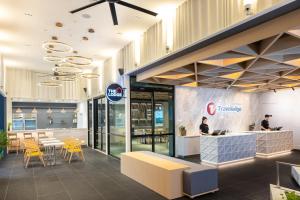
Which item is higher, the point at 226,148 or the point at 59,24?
the point at 59,24

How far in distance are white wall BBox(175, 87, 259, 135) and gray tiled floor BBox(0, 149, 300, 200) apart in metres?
2.82

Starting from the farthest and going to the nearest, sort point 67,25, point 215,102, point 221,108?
1. point 221,108
2. point 215,102
3. point 67,25

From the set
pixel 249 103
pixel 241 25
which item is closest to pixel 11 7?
pixel 241 25

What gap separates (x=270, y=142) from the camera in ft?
29.0

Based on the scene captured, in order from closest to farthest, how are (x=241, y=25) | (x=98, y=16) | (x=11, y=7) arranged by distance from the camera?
1. (x=241, y=25)
2. (x=11, y=7)
3. (x=98, y=16)

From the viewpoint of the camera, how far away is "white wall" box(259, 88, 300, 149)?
418 inches

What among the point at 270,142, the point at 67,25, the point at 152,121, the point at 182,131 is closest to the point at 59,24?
the point at 67,25

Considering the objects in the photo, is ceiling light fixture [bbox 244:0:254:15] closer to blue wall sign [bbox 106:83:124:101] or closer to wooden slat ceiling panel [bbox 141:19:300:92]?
wooden slat ceiling panel [bbox 141:19:300:92]

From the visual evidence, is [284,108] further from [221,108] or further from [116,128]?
[116,128]

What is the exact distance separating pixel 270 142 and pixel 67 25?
28.7 ft

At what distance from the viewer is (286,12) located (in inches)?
137

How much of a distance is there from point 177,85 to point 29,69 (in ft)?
27.7

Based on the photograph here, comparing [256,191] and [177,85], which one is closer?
[256,191]

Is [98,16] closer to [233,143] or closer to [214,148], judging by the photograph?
[214,148]
